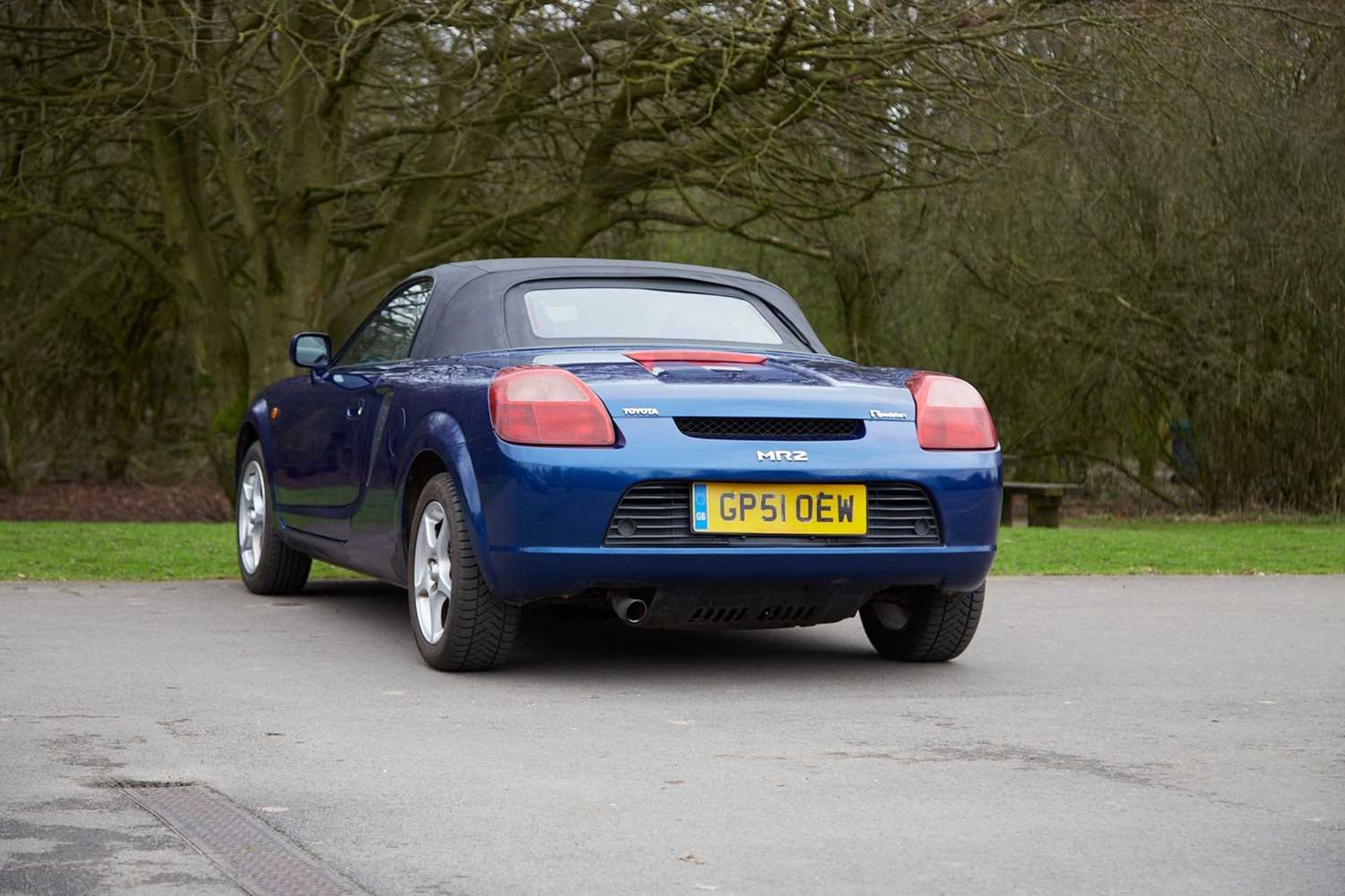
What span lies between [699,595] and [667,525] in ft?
0.98

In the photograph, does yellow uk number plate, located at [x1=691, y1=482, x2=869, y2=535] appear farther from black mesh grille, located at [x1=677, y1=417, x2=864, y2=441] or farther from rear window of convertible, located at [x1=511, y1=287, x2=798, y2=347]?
rear window of convertible, located at [x1=511, y1=287, x2=798, y2=347]

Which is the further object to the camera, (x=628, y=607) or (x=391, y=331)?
(x=391, y=331)

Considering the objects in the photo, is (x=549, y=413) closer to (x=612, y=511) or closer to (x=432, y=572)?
(x=612, y=511)

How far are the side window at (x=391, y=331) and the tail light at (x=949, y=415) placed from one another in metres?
2.17

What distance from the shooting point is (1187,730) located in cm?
569

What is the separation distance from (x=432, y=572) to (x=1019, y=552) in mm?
6530

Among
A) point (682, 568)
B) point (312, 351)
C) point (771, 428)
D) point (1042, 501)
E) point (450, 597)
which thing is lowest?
point (1042, 501)

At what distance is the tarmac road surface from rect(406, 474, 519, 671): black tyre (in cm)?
13

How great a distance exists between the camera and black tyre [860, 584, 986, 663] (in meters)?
7.11

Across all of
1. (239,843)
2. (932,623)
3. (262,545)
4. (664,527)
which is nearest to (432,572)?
(664,527)

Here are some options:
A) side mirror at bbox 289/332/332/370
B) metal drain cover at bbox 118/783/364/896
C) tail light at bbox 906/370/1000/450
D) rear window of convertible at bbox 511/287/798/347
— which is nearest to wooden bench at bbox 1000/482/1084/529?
side mirror at bbox 289/332/332/370

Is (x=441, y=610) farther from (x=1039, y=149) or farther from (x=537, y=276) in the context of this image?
(x=1039, y=149)

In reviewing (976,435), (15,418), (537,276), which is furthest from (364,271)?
(976,435)

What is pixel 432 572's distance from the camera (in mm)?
6863
